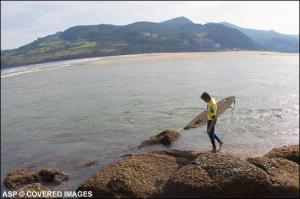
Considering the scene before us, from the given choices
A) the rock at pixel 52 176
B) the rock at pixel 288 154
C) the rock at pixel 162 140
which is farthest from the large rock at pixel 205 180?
the rock at pixel 162 140

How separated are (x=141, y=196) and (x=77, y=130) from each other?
13.7 metres

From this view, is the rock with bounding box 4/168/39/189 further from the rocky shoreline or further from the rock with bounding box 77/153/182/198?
the rock with bounding box 77/153/182/198

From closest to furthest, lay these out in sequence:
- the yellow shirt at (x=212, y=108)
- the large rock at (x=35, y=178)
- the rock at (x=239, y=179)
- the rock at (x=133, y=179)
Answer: the rock at (x=239, y=179) < the rock at (x=133, y=179) < the large rock at (x=35, y=178) < the yellow shirt at (x=212, y=108)

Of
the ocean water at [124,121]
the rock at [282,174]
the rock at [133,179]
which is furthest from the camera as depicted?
the ocean water at [124,121]

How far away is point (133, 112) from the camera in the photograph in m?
28.5

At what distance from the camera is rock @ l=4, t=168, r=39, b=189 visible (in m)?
14.6

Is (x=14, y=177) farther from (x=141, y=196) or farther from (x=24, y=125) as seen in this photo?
(x=24, y=125)

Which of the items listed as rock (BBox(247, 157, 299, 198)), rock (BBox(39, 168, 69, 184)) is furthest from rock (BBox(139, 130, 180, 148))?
rock (BBox(247, 157, 299, 198))

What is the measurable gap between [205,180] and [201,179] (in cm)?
12

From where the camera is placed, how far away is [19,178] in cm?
1475

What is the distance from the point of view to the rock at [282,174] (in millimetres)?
10997

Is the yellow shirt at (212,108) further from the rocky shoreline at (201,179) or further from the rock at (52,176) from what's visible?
the rock at (52,176)

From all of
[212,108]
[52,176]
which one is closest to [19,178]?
[52,176]

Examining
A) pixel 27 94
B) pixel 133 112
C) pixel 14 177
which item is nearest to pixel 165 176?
pixel 14 177
